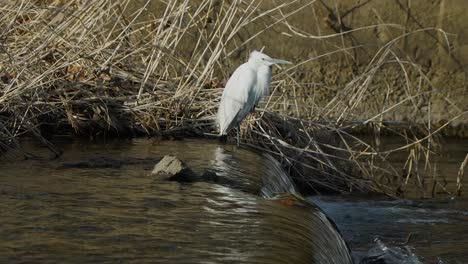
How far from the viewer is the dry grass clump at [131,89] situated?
4.73 metres

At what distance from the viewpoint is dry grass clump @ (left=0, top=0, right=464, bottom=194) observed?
4.73 meters

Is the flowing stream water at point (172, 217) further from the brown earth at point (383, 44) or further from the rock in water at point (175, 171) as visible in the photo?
the brown earth at point (383, 44)

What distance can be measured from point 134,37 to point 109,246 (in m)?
3.29

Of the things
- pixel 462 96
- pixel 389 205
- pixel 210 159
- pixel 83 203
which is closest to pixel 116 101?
pixel 210 159

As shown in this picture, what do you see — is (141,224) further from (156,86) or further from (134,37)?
(134,37)

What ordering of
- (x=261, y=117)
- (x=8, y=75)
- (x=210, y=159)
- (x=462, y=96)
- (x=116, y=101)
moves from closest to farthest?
(x=210, y=159)
(x=8, y=75)
(x=116, y=101)
(x=261, y=117)
(x=462, y=96)

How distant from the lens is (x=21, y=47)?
4.98 m

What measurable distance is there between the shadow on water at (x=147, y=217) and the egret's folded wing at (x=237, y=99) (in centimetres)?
74

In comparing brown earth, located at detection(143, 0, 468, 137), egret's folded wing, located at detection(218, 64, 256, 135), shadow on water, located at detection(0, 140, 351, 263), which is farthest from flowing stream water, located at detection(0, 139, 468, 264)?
brown earth, located at detection(143, 0, 468, 137)

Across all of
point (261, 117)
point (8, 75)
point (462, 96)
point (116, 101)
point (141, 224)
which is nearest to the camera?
point (141, 224)

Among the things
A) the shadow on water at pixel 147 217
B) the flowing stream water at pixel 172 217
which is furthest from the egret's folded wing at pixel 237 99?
the shadow on water at pixel 147 217

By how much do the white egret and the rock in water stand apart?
127cm

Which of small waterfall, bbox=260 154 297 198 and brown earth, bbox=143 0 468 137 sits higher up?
brown earth, bbox=143 0 468 137

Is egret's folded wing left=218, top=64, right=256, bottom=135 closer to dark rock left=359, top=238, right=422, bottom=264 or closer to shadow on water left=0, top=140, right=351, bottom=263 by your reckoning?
shadow on water left=0, top=140, right=351, bottom=263
